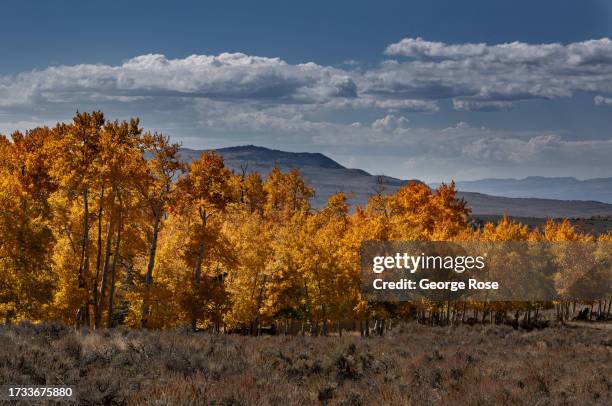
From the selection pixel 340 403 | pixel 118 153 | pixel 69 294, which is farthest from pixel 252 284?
pixel 340 403

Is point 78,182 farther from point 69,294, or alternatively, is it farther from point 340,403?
point 340,403

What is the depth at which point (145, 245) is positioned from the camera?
32625mm

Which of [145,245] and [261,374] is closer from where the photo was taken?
[261,374]

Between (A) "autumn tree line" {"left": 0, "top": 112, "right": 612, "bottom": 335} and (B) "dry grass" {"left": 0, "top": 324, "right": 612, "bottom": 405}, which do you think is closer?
(B) "dry grass" {"left": 0, "top": 324, "right": 612, "bottom": 405}

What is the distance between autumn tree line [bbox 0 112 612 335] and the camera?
95.4ft

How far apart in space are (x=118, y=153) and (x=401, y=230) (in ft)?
79.6

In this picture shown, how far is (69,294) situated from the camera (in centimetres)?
3459

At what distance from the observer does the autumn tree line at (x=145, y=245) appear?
95.4ft

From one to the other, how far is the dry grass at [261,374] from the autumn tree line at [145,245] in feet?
40.1

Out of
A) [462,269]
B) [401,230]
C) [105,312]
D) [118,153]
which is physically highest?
[118,153]

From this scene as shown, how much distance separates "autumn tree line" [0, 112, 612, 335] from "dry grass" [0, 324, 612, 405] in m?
12.2

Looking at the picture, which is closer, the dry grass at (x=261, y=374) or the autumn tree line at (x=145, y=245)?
the dry grass at (x=261, y=374)

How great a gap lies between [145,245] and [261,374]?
2111 cm

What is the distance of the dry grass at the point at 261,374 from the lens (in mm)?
10539
